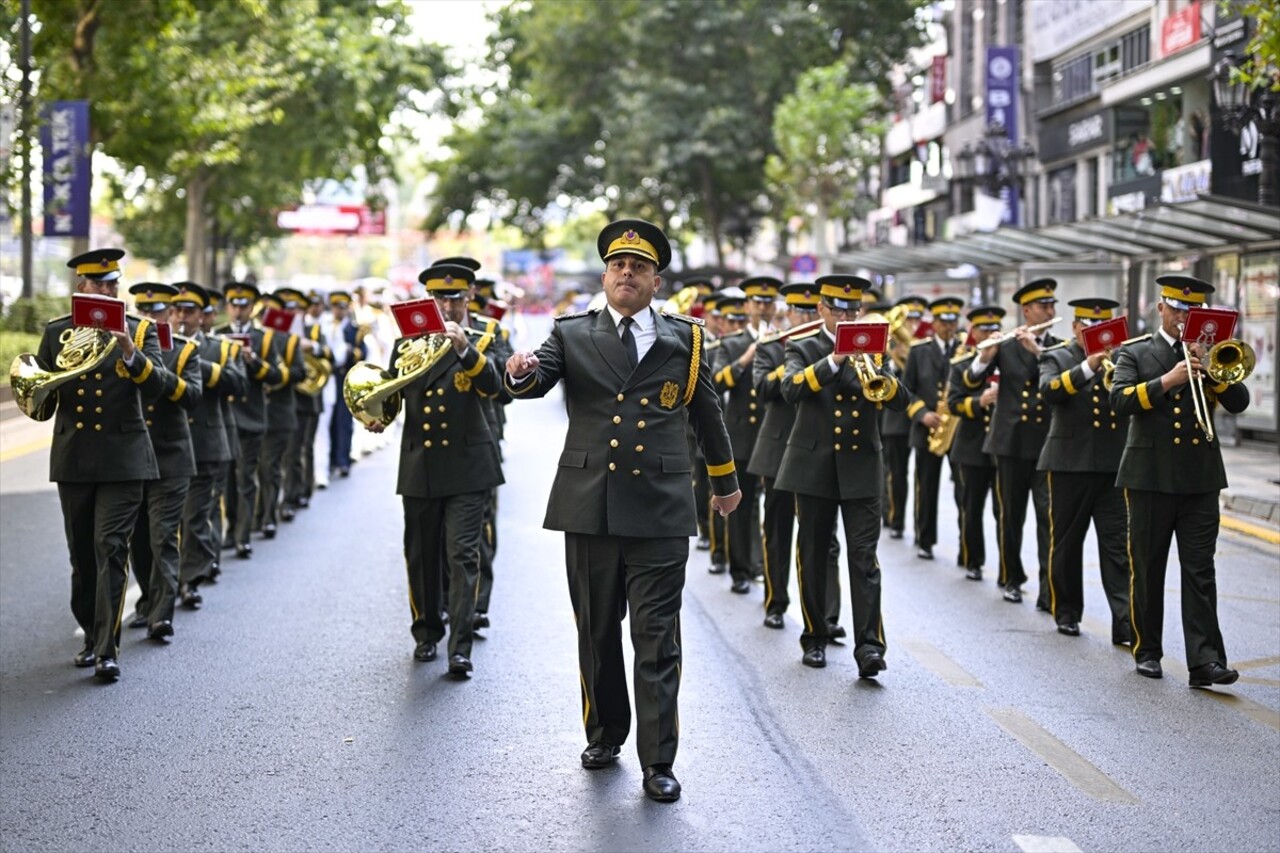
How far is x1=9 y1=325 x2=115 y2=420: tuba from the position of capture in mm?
8625

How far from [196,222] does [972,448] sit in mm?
26822

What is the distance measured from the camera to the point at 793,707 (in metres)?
8.09

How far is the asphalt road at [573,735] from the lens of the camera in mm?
6113

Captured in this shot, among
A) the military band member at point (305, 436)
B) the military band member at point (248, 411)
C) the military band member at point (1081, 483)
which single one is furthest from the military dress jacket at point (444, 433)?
the military band member at point (305, 436)

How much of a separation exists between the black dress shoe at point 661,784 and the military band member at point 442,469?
2510mm

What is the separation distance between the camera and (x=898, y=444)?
14867mm

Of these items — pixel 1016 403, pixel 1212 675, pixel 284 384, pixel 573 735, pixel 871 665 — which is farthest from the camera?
pixel 284 384

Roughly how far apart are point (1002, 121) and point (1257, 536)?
96.3 ft

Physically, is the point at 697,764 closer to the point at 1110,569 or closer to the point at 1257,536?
the point at 1110,569

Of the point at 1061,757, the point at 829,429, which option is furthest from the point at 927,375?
the point at 1061,757

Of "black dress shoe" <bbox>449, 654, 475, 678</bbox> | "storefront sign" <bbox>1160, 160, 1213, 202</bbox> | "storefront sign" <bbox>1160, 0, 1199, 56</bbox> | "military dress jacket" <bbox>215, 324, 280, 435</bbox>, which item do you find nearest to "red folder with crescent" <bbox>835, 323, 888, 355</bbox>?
"black dress shoe" <bbox>449, 654, 475, 678</bbox>

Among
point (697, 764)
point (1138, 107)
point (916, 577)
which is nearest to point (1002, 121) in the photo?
point (1138, 107)

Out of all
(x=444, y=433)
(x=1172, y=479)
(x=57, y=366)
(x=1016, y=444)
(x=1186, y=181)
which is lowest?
(x=1172, y=479)

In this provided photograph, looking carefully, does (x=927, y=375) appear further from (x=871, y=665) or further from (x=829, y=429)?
(x=871, y=665)
